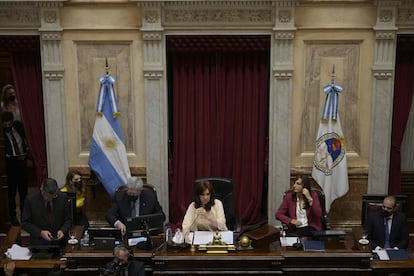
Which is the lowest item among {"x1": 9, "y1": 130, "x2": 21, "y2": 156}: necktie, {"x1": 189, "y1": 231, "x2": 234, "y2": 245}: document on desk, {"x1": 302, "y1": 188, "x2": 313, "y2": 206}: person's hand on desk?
{"x1": 189, "y1": 231, "x2": 234, "y2": 245}: document on desk

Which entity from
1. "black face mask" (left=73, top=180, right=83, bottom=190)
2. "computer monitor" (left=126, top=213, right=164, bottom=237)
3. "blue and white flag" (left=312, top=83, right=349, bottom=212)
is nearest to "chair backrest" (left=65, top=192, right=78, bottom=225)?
"black face mask" (left=73, top=180, right=83, bottom=190)

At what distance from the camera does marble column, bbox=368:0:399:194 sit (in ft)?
25.1

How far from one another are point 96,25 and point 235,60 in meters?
1.89

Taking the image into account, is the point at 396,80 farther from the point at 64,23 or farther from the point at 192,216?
the point at 64,23

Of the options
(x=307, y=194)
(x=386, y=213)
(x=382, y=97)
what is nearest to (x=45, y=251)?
(x=307, y=194)

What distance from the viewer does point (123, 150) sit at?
318 inches

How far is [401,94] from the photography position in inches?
314

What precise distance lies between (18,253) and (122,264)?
1317 mm

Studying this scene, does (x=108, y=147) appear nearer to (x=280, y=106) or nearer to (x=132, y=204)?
(x=132, y=204)

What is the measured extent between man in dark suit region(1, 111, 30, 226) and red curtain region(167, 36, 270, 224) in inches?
87.1

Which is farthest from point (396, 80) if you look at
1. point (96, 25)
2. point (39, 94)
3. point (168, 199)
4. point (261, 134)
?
point (39, 94)

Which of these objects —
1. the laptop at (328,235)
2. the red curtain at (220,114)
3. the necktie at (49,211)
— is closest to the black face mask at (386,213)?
the laptop at (328,235)

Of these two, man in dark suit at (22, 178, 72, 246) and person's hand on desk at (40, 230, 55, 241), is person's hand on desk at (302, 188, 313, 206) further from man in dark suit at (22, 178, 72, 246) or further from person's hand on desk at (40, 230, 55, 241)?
person's hand on desk at (40, 230, 55, 241)

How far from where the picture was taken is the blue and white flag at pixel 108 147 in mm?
7945
